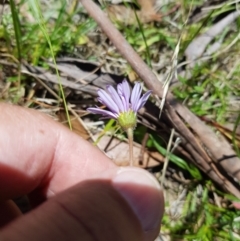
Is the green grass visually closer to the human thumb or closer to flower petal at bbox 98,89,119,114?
flower petal at bbox 98,89,119,114

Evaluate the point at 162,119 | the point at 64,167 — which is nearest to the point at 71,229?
the point at 64,167

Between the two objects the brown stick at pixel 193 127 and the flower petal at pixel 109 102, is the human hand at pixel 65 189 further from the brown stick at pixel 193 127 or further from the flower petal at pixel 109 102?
the brown stick at pixel 193 127

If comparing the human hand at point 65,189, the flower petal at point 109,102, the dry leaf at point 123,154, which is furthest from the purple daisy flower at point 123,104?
the dry leaf at point 123,154

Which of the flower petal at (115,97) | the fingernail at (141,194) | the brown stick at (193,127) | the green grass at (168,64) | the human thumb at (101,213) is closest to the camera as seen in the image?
the human thumb at (101,213)

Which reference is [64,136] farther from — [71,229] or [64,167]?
[71,229]

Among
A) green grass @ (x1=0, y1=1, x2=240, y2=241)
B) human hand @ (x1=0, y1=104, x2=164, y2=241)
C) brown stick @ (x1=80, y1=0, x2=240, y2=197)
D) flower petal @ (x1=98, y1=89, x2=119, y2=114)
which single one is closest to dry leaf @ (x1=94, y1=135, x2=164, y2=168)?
green grass @ (x1=0, y1=1, x2=240, y2=241)

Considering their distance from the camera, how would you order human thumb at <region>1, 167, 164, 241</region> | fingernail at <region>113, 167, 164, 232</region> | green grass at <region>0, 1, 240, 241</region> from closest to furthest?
human thumb at <region>1, 167, 164, 241</region> → fingernail at <region>113, 167, 164, 232</region> → green grass at <region>0, 1, 240, 241</region>

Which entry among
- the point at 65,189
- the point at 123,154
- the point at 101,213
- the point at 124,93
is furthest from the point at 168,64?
the point at 101,213
